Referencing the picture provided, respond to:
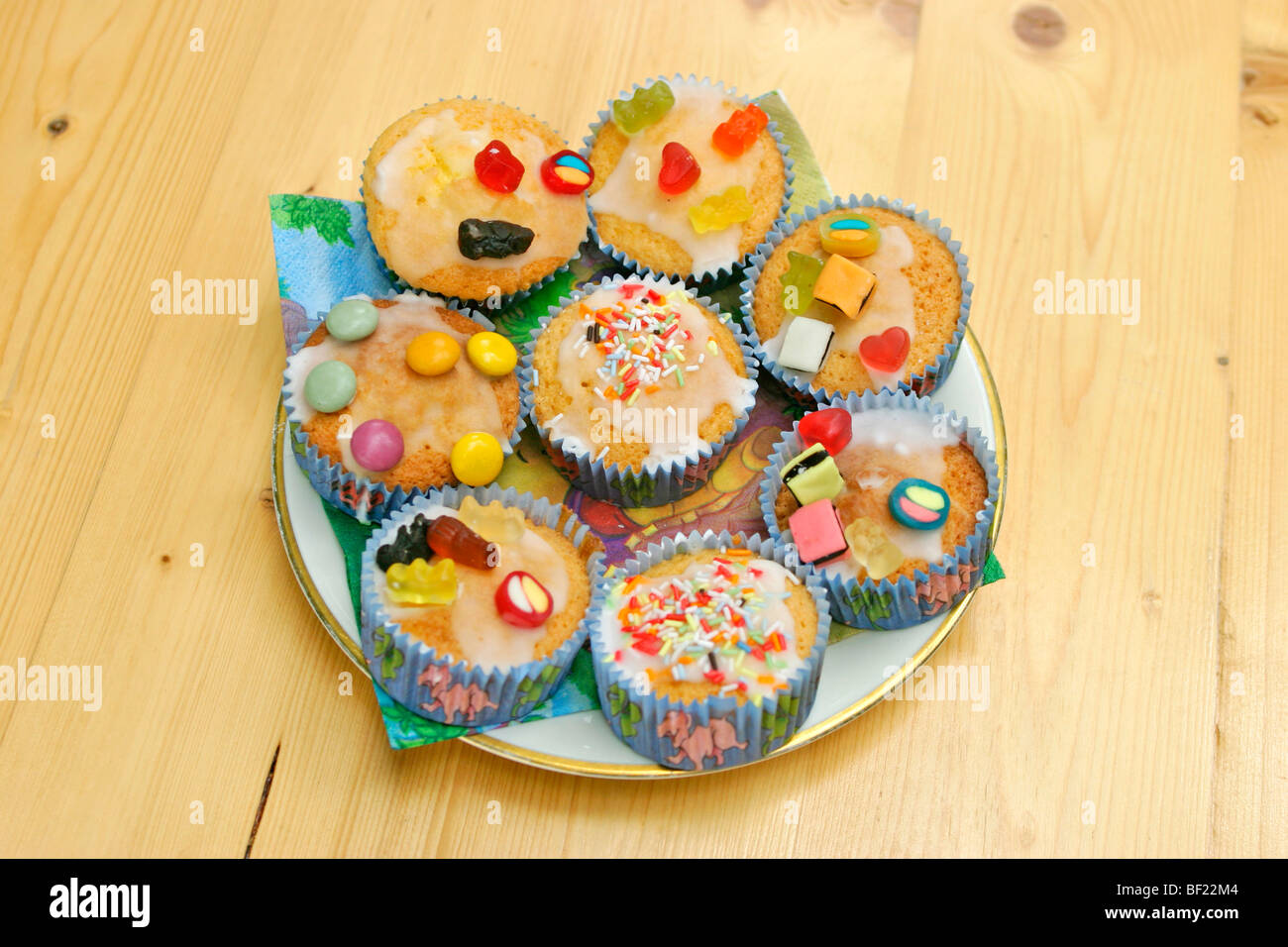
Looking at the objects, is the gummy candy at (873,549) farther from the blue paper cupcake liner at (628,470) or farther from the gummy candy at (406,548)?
the gummy candy at (406,548)

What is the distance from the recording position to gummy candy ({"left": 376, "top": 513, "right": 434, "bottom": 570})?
2.72 m

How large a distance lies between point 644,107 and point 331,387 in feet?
3.79

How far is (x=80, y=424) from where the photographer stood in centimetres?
331

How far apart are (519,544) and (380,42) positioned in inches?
78.4

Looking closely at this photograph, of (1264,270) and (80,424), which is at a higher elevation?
(1264,270)

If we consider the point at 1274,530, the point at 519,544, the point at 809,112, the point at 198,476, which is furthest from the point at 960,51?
the point at 198,476

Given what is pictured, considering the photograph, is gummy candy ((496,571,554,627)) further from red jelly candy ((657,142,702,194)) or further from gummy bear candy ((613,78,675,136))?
gummy bear candy ((613,78,675,136))

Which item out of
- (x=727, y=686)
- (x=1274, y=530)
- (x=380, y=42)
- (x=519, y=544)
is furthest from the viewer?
(x=380, y=42)

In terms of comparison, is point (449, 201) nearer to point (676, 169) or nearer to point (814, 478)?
point (676, 169)

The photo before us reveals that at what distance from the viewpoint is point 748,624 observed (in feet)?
8.75

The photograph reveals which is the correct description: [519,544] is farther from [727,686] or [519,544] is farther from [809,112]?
[809,112]

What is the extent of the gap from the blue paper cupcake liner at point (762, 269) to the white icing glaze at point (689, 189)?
0.29 ft

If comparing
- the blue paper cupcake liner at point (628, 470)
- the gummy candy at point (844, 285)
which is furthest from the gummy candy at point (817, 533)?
the gummy candy at point (844, 285)

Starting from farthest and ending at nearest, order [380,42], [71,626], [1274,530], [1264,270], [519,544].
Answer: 1. [380,42]
2. [1264,270]
3. [1274,530]
4. [71,626]
5. [519,544]
